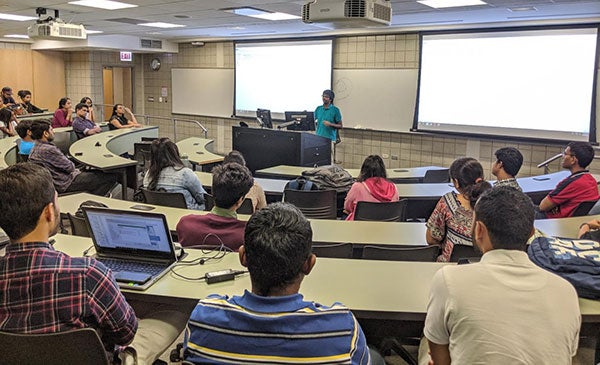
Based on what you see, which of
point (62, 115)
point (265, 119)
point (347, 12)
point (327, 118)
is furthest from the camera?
point (62, 115)

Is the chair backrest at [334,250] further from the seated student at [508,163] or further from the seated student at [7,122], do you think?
the seated student at [7,122]

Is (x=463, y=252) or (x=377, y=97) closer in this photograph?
(x=463, y=252)

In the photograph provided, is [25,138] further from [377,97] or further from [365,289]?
[377,97]

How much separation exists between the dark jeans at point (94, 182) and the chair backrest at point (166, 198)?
2.05 meters

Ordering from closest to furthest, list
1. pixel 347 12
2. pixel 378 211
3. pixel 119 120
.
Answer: pixel 378 211, pixel 347 12, pixel 119 120

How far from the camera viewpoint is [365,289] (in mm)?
2111

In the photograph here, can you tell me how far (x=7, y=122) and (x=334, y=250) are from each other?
6.81m

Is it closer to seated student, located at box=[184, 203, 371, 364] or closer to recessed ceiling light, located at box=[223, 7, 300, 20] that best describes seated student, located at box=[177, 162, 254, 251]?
seated student, located at box=[184, 203, 371, 364]

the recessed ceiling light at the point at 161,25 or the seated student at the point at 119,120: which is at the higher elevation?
the recessed ceiling light at the point at 161,25

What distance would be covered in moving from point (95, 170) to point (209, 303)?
17.3 feet

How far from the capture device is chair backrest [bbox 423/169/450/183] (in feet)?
18.1

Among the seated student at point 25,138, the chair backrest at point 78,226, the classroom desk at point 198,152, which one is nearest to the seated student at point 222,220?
the chair backrest at point 78,226

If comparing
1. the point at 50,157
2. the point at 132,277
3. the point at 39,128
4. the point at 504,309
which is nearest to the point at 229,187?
the point at 132,277

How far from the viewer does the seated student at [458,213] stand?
8.89 feet
